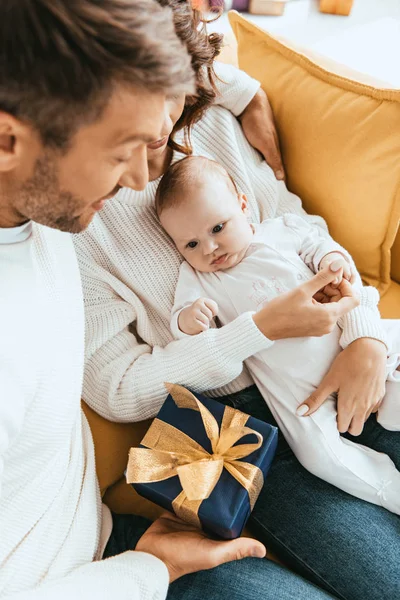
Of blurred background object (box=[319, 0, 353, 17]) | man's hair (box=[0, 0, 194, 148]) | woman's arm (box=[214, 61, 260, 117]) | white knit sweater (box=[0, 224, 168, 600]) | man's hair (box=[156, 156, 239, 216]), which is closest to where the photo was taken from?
man's hair (box=[0, 0, 194, 148])

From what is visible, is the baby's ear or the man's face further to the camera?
the baby's ear

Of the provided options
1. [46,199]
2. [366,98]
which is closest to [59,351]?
[46,199]

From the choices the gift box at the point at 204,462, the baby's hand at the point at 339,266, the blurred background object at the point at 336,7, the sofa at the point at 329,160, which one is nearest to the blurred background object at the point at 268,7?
the blurred background object at the point at 336,7

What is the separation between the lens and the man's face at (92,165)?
2.27 ft

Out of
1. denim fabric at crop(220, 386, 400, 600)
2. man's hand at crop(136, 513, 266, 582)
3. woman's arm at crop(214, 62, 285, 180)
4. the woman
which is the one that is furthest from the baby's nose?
man's hand at crop(136, 513, 266, 582)

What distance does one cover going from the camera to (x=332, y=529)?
1043 millimetres

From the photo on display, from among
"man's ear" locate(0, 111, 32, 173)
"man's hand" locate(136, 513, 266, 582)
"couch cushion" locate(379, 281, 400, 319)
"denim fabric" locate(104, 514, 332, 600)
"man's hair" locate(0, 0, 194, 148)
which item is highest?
"man's hair" locate(0, 0, 194, 148)

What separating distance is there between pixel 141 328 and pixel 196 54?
2.00 ft

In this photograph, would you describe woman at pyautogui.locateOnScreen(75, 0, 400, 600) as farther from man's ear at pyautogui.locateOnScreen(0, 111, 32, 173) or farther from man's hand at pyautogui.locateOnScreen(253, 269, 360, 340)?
man's ear at pyautogui.locateOnScreen(0, 111, 32, 173)

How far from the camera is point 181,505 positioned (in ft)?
3.22

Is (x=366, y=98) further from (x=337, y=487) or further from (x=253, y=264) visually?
(x=337, y=487)

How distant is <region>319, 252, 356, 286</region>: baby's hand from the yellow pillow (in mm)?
173

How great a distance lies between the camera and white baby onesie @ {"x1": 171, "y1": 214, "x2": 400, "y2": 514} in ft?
3.53

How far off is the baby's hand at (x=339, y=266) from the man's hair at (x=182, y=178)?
0.28 metres
